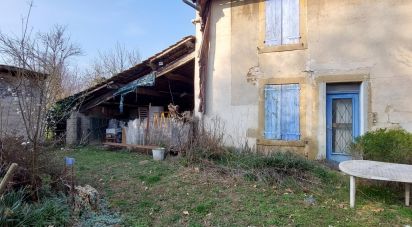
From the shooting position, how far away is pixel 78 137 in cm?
1377

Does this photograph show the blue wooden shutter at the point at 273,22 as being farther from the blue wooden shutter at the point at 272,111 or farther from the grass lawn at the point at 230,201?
the grass lawn at the point at 230,201

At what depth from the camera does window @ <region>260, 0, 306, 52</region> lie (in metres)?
8.77

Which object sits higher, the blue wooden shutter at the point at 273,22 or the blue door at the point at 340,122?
the blue wooden shutter at the point at 273,22

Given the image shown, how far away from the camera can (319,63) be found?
336 inches

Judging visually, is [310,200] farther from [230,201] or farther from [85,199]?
[85,199]

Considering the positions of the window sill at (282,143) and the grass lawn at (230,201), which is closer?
the grass lawn at (230,201)

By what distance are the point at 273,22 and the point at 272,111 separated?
2.59 meters

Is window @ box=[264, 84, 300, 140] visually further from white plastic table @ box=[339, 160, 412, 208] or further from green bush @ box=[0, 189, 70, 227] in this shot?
green bush @ box=[0, 189, 70, 227]

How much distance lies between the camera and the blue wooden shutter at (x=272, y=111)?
8984mm

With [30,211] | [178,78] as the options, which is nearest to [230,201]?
[30,211]

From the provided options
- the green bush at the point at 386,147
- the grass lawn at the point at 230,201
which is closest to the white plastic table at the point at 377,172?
the grass lawn at the point at 230,201

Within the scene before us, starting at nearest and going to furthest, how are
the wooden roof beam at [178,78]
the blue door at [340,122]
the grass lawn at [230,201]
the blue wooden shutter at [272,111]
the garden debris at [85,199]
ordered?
the grass lawn at [230,201] → the garden debris at [85,199] → the blue door at [340,122] → the blue wooden shutter at [272,111] → the wooden roof beam at [178,78]

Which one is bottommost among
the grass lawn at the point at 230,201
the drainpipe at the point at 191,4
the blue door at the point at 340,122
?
the grass lawn at the point at 230,201

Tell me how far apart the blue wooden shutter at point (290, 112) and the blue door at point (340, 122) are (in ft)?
2.79
